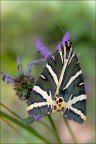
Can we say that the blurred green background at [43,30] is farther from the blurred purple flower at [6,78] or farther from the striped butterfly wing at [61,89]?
the striped butterfly wing at [61,89]

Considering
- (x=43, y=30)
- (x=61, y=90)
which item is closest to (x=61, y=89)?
(x=61, y=90)

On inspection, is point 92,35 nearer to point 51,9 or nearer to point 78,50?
point 78,50

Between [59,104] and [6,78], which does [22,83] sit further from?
[59,104]

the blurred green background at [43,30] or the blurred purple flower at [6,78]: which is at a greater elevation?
the blurred green background at [43,30]

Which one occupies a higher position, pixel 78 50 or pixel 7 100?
pixel 78 50

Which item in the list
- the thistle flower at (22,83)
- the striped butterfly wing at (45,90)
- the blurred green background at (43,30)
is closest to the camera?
the striped butterfly wing at (45,90)

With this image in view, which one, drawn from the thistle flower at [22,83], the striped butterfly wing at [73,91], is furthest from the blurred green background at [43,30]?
the striped butterfly wing at [73,91]

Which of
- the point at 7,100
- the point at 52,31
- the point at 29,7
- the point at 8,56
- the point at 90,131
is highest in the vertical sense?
the point at 29,7

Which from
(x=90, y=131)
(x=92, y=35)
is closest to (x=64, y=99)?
(x=90, y=131)
